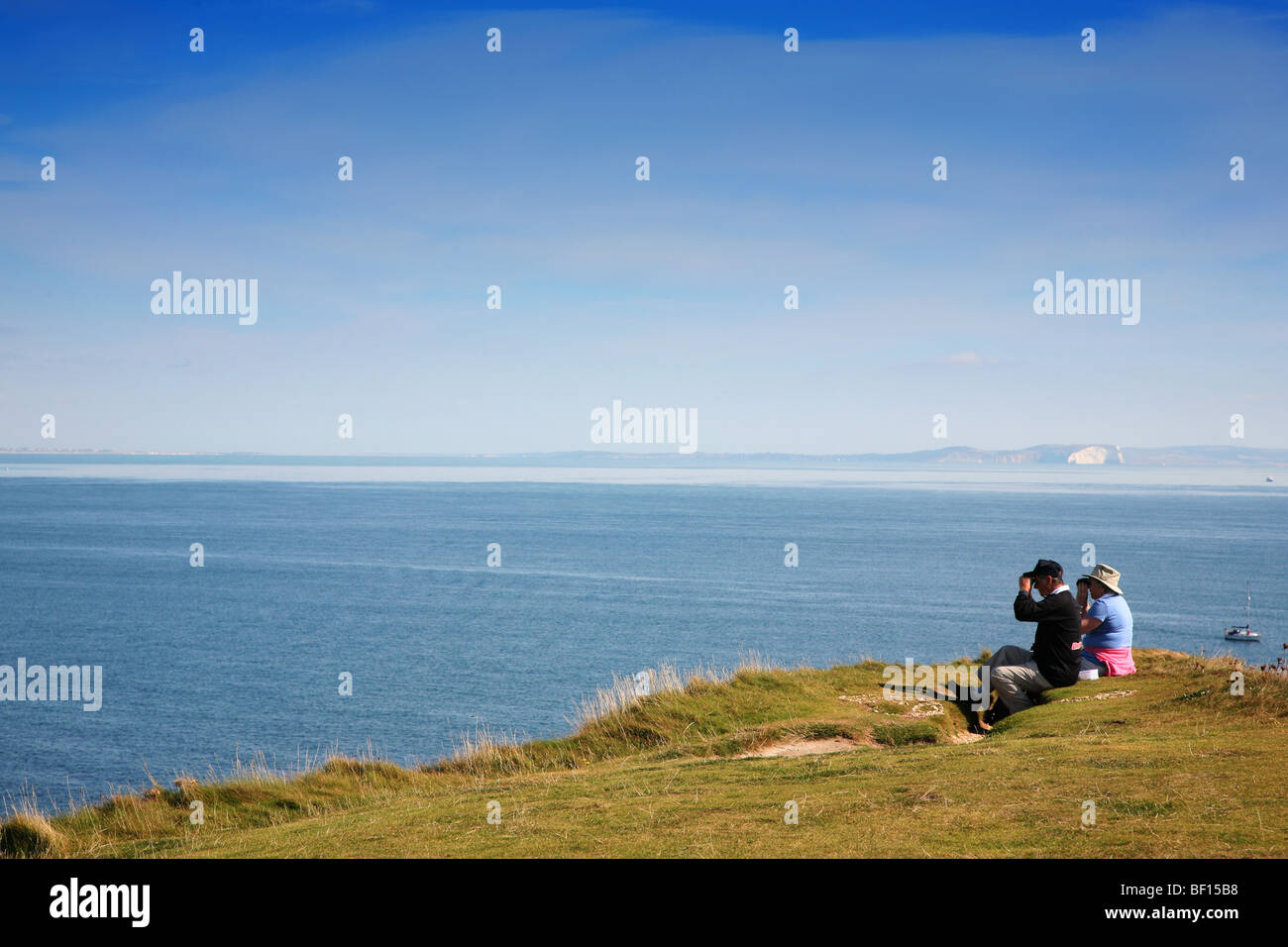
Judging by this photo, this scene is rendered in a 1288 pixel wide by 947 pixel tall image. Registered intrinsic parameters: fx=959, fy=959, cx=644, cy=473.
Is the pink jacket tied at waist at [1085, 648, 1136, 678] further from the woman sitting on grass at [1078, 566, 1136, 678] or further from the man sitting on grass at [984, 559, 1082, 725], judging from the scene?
the man sitting on grass at [984, 559, 1082, 725]

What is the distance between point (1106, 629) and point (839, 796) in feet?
29.9

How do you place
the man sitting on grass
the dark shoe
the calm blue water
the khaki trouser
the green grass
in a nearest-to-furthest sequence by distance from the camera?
the green grass < the man sitting on grass < the khaki trouser < the dark shoe < the calm blue water

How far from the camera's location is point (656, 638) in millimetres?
71312

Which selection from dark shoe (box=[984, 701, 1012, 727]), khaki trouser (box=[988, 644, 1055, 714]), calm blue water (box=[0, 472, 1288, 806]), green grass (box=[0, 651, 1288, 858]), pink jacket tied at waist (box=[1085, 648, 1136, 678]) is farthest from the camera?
calm blue water (box=[0, 472, 1288, 806])

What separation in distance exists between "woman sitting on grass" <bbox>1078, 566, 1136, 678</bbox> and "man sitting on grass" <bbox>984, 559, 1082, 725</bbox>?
1.42 ft

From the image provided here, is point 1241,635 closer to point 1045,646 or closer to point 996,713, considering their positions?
point 996,713

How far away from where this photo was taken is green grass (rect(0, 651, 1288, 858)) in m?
7.73

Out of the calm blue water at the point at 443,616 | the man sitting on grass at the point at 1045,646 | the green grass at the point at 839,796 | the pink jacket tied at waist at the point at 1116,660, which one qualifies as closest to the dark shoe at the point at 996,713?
the man sitting on grass at the point at 1045,646

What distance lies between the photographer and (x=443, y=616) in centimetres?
8325

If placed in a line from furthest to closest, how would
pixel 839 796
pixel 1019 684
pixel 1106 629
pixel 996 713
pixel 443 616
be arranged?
pixel 443 616 < pixel 996 713 < pixel 1106 629 < pixel 1019 684 < pixel 839 796

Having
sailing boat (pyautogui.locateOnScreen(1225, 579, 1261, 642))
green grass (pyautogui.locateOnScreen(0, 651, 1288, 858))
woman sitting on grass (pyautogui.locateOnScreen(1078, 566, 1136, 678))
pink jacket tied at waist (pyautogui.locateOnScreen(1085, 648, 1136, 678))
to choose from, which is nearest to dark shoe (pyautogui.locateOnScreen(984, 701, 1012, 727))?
green grass (pyautogui.locateOnScreen(0, 651, 1288, 858))

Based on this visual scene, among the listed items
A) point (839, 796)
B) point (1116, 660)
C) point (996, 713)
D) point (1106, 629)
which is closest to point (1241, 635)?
point (1116, 660)

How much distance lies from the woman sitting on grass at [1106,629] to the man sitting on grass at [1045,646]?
431mm

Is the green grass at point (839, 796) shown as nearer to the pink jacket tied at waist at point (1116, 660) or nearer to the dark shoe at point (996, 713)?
the pink jacket tied at waist at point (1116, 660)
